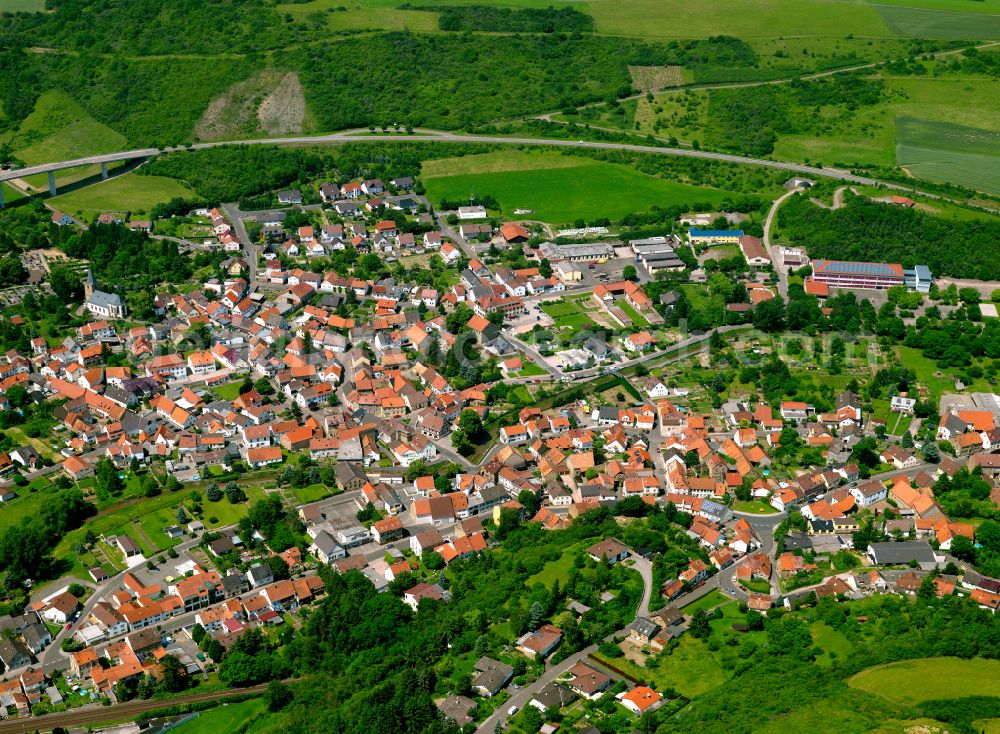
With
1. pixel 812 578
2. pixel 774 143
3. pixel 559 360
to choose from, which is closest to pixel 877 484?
pixel 812 578

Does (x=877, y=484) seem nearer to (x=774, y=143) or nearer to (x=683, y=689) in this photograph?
(x=683, y=689)

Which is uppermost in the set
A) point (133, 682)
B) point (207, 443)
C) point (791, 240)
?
point (791, 240)

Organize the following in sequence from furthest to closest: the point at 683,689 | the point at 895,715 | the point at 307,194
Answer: the point at 307,194 → the point at 683,689 → the point at 895,715

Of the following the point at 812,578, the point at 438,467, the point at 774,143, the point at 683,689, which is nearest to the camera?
the point at 683,689

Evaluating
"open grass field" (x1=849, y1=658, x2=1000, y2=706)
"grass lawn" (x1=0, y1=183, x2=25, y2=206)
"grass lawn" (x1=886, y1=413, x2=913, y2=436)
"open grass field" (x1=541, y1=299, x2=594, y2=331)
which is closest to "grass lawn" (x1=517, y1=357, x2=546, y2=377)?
"open grass field" (x1=541, y1=299, x2=594, y2=331)

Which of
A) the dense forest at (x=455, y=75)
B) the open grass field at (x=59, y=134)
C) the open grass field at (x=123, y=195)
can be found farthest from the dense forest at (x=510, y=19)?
the open grass field at (x=123, y=195)

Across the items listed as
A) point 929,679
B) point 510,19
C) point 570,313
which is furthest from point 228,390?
point 510,19

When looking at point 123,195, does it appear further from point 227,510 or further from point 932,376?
point 932,376
